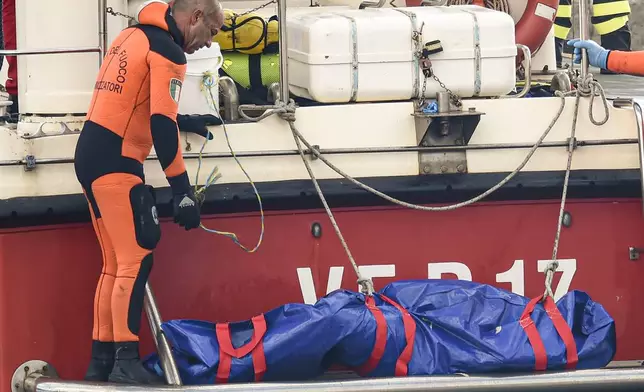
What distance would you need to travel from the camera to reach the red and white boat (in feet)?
14.3

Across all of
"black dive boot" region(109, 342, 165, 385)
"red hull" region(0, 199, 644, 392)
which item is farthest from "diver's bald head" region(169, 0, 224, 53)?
"black dive boot" region(109, 342, 165, 385)

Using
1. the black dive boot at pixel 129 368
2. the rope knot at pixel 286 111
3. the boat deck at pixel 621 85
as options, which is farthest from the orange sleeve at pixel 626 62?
the boat deck at pixel 621 85

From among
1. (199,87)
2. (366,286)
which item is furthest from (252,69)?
(366,286)

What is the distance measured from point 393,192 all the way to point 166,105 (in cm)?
98

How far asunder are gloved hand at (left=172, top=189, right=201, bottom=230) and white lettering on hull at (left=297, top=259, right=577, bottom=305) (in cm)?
64

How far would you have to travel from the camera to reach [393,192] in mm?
4465

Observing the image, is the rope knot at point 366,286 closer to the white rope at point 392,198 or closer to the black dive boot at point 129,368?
the white rope at point 392,198

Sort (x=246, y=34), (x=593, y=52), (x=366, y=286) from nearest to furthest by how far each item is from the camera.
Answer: (x=366, y=286) < (x=593, y=52) < (x=246, y=34)

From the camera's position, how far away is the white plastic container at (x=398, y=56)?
4.48 meters

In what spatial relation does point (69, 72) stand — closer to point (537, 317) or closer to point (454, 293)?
point (454, 293)

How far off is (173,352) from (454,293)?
3.33ft

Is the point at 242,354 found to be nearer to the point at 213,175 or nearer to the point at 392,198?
the point at 213,175

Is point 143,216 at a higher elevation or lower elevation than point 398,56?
lower

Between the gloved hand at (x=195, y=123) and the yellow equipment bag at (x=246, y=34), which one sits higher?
the yellow equipment bag at (x=246, y=34)
